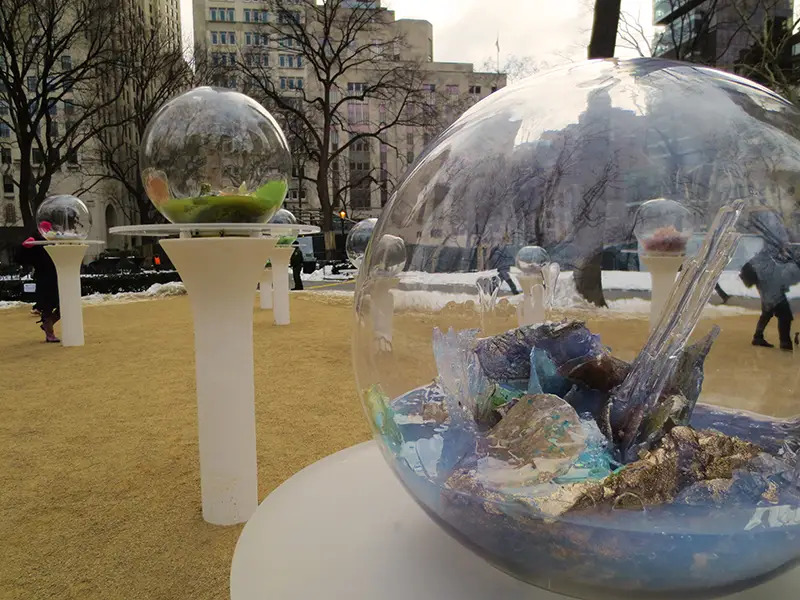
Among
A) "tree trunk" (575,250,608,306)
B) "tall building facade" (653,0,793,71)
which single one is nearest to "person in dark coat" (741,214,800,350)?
"tree trunk" (575,250,608,306)

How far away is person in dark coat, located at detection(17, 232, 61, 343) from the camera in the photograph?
715 cm

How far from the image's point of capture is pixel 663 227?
110cm

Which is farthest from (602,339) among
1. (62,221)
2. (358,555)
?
(62,221)

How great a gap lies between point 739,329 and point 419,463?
70 centimetres

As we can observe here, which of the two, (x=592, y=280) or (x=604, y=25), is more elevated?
(x=604, y=25)

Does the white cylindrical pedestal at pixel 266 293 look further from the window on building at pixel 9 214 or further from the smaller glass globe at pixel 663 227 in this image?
the window on building at pixel 9 214

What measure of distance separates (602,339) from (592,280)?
0.18 meters

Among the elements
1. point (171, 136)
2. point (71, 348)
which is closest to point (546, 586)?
point (171, 136)

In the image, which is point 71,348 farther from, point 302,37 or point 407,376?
point 302,37

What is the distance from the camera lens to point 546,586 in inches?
35.1

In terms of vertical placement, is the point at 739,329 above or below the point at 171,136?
below

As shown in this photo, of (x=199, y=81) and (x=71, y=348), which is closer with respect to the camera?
(x=71, y=348)

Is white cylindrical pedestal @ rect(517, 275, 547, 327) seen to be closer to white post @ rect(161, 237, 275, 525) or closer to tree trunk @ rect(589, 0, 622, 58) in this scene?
white post @ rect(161, 237, 275, 525)

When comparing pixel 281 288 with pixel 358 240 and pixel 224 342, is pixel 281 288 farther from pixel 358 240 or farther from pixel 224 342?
pixel 224 342
